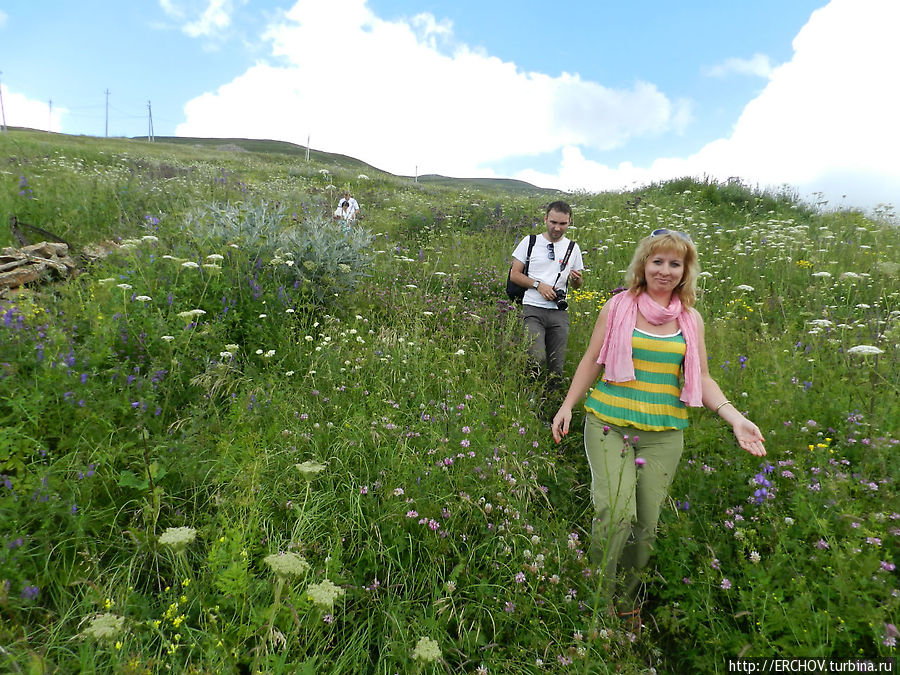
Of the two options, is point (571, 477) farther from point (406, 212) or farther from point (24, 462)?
point (406, 212)

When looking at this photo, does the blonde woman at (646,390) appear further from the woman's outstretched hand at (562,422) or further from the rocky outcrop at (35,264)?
the rocky outcrop at (35,264)

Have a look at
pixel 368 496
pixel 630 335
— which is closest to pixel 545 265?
pixel 630 335

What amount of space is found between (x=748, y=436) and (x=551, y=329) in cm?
268

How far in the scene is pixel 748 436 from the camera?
2529mm

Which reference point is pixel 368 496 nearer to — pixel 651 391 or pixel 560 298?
pixel 651 391

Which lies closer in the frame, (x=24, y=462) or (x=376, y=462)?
(x=24, y=462)

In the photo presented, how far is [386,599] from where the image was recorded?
2.42 metres

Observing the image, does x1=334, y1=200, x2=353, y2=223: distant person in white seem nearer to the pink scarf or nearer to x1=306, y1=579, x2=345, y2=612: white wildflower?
the pink scarf

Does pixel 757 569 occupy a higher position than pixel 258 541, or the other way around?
pixel 757 569

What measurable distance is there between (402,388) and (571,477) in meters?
1.61

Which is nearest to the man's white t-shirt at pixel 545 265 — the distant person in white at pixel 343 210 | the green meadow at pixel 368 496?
the green meadow at pixel 368 496

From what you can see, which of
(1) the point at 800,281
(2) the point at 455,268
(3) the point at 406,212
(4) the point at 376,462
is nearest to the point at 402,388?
(4) the point at 376,462

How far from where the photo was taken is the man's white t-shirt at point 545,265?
5.07 meters

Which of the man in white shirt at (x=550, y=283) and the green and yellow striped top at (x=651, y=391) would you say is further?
the man in white shirt at (x=550, y=283)
